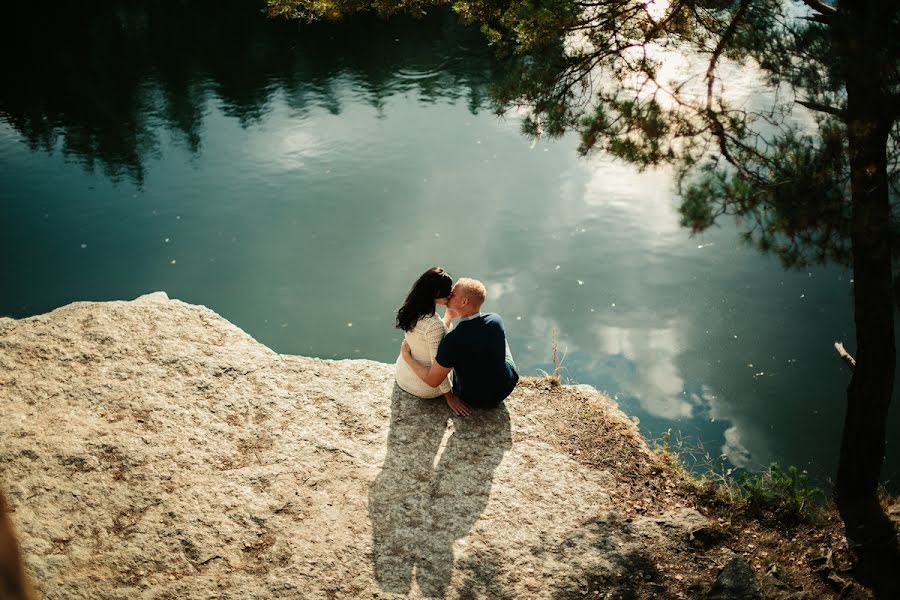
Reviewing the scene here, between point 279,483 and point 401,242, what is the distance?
23.1 feet

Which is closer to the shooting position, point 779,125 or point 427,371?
point 779,125

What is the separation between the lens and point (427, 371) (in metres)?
4.70

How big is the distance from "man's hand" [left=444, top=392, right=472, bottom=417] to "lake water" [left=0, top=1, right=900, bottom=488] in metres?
2.74

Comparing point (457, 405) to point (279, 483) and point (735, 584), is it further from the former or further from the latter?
point (735, 584)

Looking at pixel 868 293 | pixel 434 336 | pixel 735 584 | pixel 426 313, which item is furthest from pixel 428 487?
pixel 868 293

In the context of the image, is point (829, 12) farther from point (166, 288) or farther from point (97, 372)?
point (166, 288)

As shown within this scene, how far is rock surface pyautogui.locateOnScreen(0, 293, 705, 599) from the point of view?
11.1 feet

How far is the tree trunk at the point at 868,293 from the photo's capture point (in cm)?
339

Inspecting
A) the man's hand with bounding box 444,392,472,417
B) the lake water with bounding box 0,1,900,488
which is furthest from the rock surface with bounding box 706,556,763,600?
the lake water with bounding box 0,1,900,488

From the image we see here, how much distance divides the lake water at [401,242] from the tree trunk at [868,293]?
7.38ft

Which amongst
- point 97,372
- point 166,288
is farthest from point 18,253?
point 97,372

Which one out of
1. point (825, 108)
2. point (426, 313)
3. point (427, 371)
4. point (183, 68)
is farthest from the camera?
point (183, 68)

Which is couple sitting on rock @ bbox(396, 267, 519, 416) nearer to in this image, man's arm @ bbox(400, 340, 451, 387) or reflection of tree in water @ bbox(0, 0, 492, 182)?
man's arm @ bbox(400, 340, 451, 387)

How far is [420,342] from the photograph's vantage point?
466 centimetres
